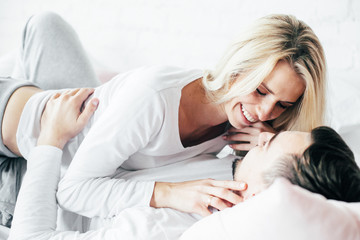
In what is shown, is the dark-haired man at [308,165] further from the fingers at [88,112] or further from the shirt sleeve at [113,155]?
the fingers at [88,112]

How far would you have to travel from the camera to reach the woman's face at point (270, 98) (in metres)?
0.89

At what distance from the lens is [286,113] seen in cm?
109

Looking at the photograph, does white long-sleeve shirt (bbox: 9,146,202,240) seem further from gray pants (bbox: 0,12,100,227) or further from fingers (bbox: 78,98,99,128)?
gray pants (bbox: 0,12,100,227)

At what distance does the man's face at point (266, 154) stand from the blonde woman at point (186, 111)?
0.10 feet

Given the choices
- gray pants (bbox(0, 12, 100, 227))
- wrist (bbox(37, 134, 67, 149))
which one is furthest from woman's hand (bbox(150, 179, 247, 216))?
gray pants (bbox(0, 12, 100, 227))

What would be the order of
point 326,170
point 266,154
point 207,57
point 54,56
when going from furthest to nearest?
1. point 207,57
2. point 54,56
3. point 266,154
4. point 326,170

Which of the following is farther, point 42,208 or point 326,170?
point 42,208

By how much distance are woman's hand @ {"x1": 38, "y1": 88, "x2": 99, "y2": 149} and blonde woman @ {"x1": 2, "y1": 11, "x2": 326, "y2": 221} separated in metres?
0.11

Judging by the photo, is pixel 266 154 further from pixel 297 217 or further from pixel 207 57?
pixel 207 57

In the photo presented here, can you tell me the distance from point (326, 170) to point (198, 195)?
33 centimetres

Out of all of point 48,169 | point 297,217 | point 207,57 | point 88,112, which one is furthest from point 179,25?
point 297,217

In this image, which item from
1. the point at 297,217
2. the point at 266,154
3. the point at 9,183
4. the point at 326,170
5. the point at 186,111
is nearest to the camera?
the point at 297,217

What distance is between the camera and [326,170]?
59cm

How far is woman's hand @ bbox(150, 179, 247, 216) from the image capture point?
796 millimetres
